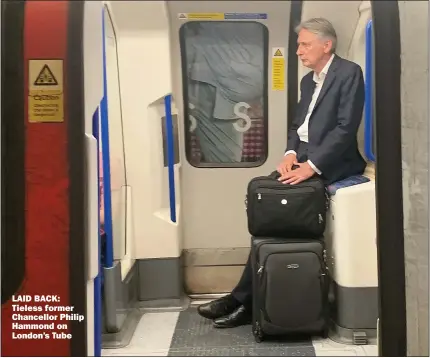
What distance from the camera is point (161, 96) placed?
2.93 meters

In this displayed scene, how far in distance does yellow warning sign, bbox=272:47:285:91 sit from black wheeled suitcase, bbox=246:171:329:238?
76cm

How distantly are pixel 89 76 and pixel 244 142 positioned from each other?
1958mm

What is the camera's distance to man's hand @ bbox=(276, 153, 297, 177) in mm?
2758

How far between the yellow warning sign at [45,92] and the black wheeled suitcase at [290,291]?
4.77 ft

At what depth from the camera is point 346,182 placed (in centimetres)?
258

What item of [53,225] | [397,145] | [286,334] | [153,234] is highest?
[397,145]

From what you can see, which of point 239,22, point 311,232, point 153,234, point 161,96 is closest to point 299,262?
point 311,232

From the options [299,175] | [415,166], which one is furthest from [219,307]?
[415,166]

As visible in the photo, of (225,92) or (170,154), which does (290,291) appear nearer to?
(170,154)

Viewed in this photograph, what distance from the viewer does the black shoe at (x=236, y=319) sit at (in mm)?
2668

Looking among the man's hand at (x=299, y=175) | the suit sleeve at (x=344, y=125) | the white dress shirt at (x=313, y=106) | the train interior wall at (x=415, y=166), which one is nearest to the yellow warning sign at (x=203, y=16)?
the white dress shirt at (x=313, y=106)

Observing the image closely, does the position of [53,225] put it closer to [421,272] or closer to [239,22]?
[421,272]

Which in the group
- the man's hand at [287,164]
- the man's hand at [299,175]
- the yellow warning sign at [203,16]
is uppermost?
the yellow warning sign at [203,16]

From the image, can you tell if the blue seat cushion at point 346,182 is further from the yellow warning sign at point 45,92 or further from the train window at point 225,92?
the yellow warning sign at point 45,92
